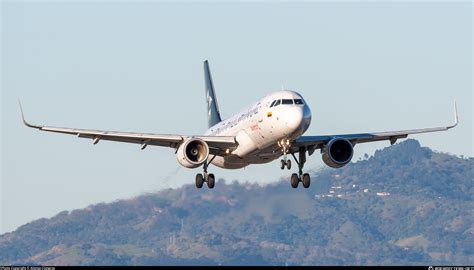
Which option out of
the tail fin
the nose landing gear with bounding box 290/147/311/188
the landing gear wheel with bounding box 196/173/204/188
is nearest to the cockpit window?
the nose landing gear with bounding box 290/147/311/188

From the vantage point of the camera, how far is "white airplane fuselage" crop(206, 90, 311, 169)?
7375 cm

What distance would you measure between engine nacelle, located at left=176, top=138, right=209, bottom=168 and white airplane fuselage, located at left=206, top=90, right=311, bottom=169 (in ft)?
7.10

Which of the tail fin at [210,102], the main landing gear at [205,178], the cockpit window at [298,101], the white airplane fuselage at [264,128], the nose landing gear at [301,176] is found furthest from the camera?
the tail fin at [210,102]

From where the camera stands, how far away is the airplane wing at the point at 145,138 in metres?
80.2

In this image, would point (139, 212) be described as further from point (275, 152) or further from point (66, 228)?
point (275, 152)

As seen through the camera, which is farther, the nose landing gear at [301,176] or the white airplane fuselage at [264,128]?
the nose landing gear at [301,176]

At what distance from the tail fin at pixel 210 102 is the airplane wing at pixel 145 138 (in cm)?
1994

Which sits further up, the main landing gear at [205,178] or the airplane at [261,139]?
the airplane at [261,139]

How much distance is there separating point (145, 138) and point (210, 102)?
82.1 ft

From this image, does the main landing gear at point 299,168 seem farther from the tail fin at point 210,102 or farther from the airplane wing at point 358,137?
the tail fin at point 210,102

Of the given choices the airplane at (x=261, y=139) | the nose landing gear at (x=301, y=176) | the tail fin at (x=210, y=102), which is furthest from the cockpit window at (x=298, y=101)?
the tail fin at (x=210, y=102)

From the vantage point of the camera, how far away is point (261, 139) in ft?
252

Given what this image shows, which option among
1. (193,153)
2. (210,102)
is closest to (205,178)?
(193,153)

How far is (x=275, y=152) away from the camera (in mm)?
78688
